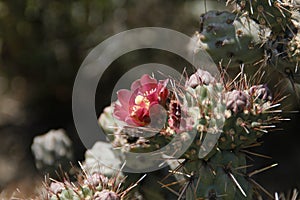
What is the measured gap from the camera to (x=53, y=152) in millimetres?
2957

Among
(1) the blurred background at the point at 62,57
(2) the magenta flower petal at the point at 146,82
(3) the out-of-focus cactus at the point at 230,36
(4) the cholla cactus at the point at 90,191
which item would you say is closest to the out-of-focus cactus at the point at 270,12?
(3) the out-of-focus cactus at the point at 230,36

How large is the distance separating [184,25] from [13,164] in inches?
55.3

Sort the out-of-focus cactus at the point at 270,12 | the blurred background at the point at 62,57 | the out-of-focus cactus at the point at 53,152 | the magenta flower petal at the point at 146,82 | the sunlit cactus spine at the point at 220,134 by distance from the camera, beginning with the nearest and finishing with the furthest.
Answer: the sunlit cactus spine at the point at 220,134 < the magenta flower petal at the point at 146,82 < the out-of-focus cactus at the point at 270,12 < the out-of-focus cactus at the point at 53,152 < the blurred background at the point at 62,57

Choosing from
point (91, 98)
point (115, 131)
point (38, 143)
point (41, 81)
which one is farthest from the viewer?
point (41, 81)

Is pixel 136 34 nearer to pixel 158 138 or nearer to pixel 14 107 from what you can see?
pixel 14 107

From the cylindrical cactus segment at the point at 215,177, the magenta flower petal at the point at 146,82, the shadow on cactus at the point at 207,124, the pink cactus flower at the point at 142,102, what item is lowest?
the cylindrical cactus segment at the point at 215,177

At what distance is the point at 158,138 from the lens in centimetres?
220

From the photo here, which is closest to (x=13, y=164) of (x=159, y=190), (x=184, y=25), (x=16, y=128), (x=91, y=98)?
(x=16, y=128)

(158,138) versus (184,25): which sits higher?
(184,25)

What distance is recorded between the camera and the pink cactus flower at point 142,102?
2.15 m

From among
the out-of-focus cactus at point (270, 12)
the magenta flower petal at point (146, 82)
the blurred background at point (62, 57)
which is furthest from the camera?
the blurred background at point (62, 57)

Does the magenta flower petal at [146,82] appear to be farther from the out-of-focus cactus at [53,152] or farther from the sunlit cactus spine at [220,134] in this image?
the out-of-focus cactus at [53,152]

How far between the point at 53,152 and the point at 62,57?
139 cm

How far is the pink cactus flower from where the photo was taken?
2.15 meters
